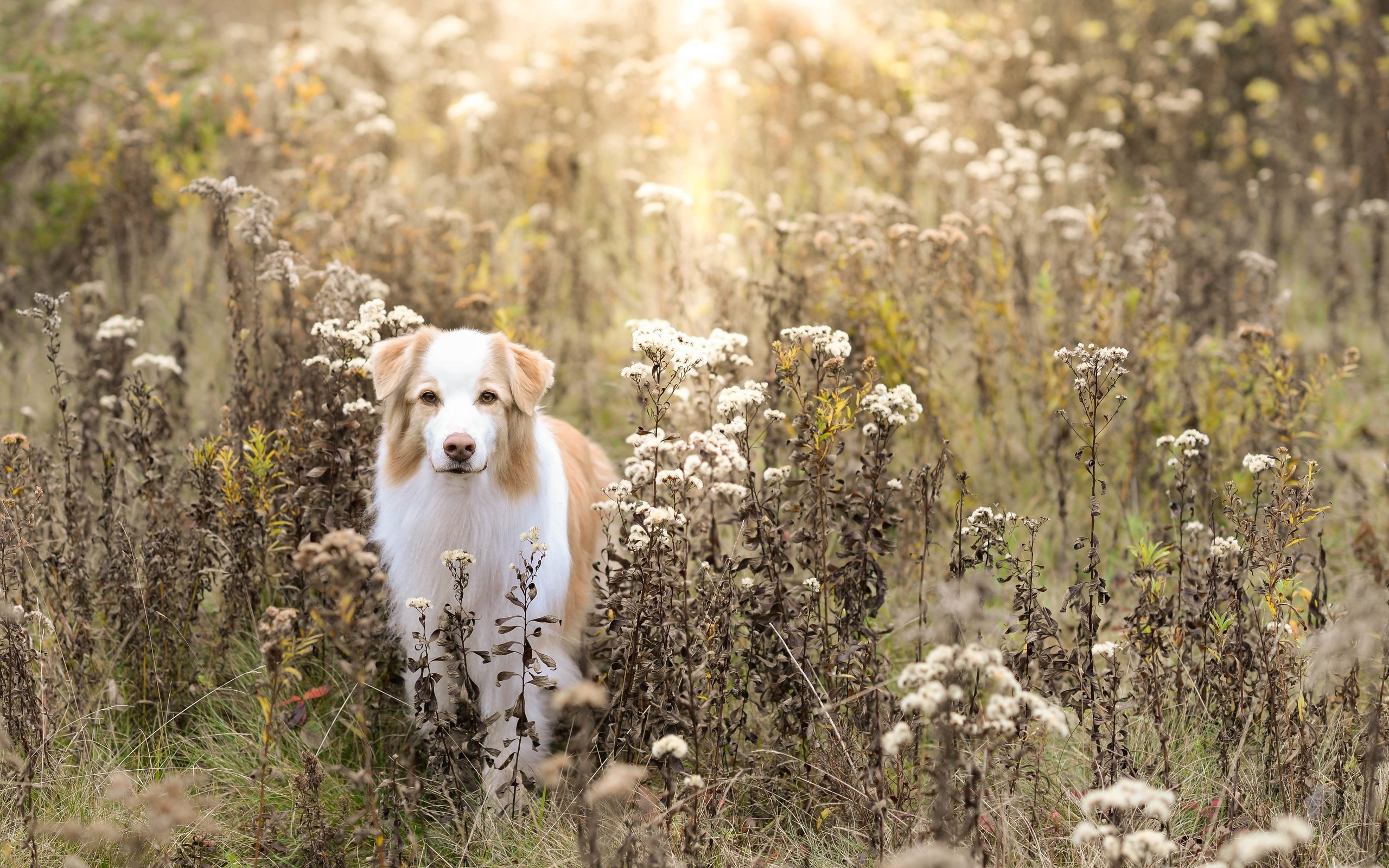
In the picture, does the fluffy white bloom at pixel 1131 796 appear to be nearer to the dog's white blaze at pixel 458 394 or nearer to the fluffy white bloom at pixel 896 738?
the fluffy white bloom at pixel 896 738

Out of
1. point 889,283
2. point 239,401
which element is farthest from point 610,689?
point 889,283

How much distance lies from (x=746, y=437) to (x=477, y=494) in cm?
85

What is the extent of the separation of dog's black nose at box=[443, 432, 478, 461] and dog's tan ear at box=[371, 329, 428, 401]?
385 millimetres

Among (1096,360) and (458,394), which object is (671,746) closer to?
(458,394)

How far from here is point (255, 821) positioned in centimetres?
317

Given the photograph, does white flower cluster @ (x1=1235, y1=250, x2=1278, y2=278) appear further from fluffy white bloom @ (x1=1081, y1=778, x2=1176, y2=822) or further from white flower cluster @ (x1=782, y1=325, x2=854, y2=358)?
fluffy white bloom @ (x1=1081, y1=778, x2=1176, y2=822)

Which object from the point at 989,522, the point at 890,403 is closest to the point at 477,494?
the point at 890,403

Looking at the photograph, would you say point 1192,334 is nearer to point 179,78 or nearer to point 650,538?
point 650,538

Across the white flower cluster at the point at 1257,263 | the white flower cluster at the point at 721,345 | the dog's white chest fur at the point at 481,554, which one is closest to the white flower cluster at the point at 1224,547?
the white flower cluster at the point at 721,345

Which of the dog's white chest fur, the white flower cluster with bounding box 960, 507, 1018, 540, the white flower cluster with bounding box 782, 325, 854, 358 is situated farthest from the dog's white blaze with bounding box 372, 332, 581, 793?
the white flower cluster with bounding box 960, 507, 1018, 540

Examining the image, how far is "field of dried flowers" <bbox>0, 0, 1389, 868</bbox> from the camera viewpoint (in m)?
3.00

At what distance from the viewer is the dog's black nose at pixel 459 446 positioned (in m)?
2.97

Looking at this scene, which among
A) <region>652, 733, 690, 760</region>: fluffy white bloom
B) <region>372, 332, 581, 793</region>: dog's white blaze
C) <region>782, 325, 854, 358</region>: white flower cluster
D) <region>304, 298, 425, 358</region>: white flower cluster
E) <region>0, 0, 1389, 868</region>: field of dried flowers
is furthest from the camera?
<region>304, 298, 425, 358</region>: white flower cluster

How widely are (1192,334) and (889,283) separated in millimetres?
2146
